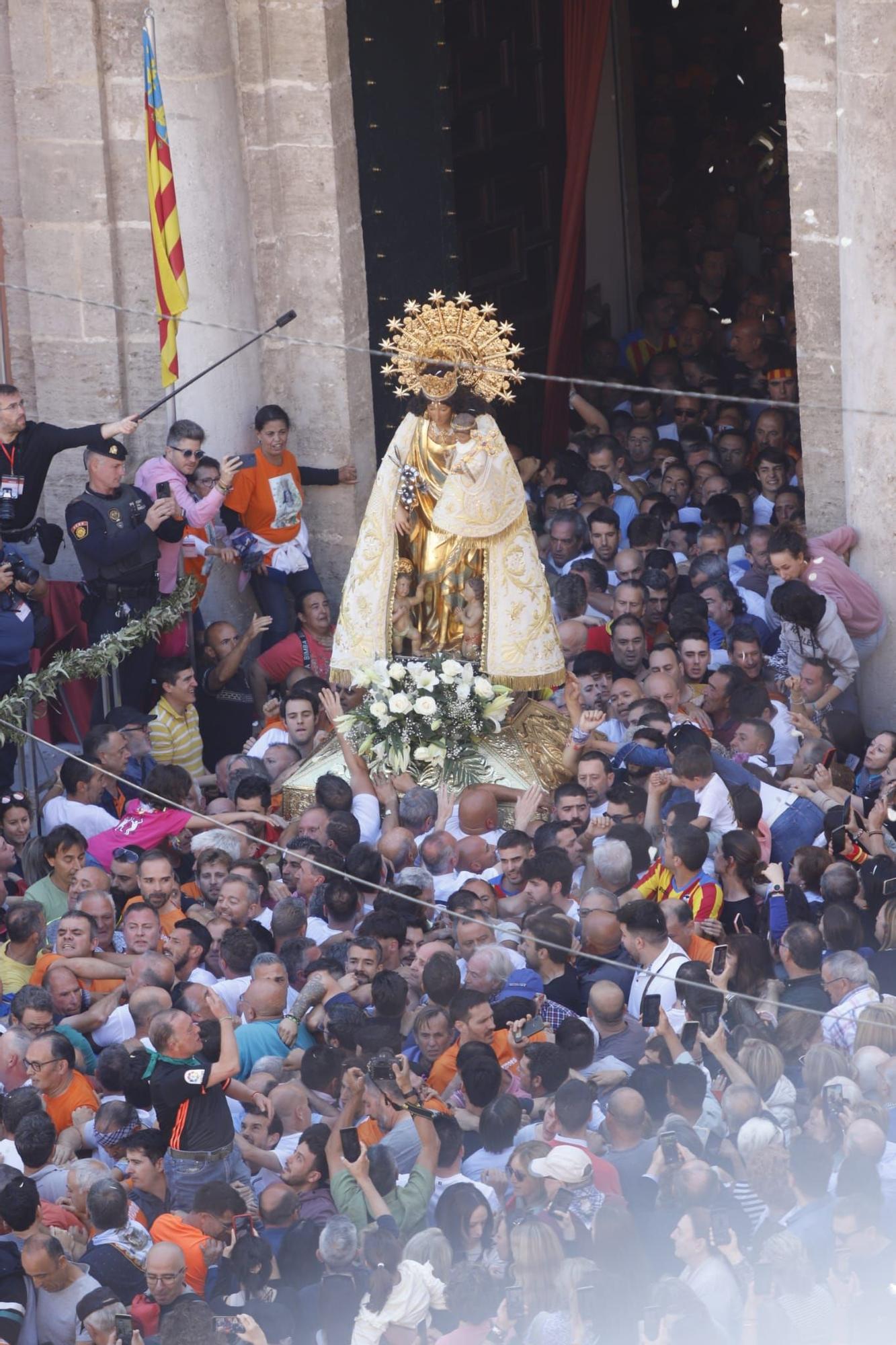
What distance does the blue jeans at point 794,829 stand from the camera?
9.45 meters

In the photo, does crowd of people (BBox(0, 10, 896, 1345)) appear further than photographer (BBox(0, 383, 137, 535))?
No

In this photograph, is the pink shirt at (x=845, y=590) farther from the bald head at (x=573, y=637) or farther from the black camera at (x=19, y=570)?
the black camera at (x=19, y=570)

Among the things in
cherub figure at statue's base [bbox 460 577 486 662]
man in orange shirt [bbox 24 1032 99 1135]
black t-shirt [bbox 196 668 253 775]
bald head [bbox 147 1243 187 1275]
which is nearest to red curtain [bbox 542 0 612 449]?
black t-shirt [bbox 196 668 253 775]

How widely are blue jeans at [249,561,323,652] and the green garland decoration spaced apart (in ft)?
2.26

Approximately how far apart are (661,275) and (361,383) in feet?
11.3

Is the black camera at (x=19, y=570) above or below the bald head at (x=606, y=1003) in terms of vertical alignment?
above

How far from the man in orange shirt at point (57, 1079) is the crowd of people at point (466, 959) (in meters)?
0.01

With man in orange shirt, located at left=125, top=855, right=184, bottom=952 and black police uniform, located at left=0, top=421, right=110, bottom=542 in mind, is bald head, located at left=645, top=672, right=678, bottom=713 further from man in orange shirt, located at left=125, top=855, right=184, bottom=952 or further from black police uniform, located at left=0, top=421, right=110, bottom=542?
black police uniform, located at left=0, top=421, right=110, bottom=542

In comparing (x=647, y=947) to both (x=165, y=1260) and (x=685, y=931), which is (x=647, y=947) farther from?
(x=165, y=1260)

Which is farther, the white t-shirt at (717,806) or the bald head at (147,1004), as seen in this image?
the white t-shirt at (717,806)

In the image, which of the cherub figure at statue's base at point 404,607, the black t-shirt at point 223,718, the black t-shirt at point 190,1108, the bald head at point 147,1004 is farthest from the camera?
the black t-shirt at point 223,718

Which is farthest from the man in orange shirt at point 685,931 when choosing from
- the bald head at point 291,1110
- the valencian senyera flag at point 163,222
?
the valencian senyera flag at point 163,222

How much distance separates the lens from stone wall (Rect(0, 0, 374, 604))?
40.0 ft

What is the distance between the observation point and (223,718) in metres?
11.4
